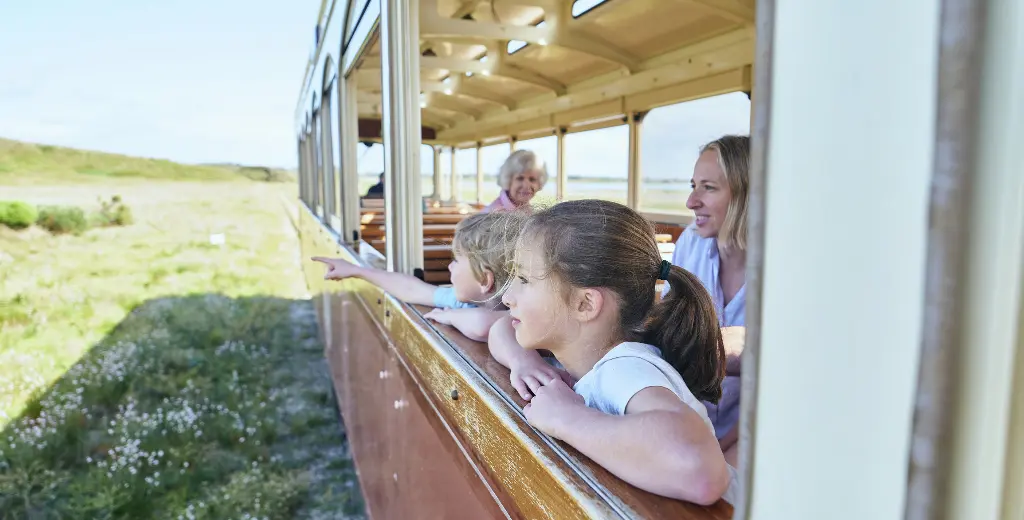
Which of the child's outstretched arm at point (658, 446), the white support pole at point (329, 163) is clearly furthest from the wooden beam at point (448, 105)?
the child's outstretched arm at point (658, 446)

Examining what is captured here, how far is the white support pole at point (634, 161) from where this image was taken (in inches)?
200

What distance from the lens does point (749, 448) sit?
54 centimetres

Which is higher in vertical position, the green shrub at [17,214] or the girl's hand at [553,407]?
the girl's hand at [553,407]

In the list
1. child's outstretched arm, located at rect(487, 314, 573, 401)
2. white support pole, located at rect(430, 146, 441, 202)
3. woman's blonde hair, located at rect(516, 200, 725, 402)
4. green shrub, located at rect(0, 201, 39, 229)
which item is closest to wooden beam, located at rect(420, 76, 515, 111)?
white support pole, located at rect(430, 146, 441, 202)

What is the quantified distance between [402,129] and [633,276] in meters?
1.37

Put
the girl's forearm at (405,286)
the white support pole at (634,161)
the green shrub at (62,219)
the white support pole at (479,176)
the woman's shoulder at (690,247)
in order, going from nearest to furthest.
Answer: the woman's shoulder at (690,247) → the girl's forearm at (405,286) → the white support pole at (634,161) → the white support pole at (479,176) → the green shrub at (62,219)

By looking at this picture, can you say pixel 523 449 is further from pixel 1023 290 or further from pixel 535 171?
pixel 535 171

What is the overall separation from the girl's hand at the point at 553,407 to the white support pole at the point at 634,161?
167 inches

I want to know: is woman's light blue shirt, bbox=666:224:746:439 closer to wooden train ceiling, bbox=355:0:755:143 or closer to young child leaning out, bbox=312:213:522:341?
young child leaning out, bbox=312:213:522:341

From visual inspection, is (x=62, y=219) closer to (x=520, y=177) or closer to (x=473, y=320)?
(x=520, y=177)

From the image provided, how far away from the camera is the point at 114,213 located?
2178 cm

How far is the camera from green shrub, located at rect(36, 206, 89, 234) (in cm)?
1758

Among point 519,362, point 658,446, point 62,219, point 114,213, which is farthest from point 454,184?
point 114,213

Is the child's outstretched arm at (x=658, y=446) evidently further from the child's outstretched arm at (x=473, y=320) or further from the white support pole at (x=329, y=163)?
the white support pole at (x=329, y=163)
